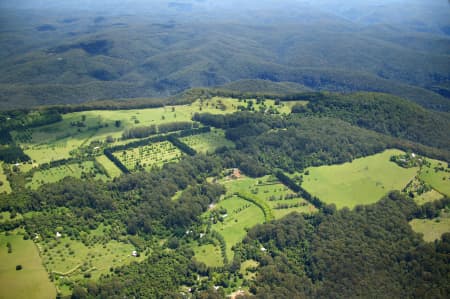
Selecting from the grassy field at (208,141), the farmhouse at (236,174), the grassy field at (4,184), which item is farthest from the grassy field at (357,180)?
the grassy field at (4,184)

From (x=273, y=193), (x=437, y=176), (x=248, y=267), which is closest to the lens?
(x=248, y=267)

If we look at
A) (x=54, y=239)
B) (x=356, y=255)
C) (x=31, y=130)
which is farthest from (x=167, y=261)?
(x=31, y=130)

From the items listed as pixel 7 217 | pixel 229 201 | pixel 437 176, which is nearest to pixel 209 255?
pixel 229 201

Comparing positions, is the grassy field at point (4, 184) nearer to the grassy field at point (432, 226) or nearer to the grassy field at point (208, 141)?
the grassy field at point (208, 141)

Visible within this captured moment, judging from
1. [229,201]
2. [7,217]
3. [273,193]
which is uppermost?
[7,217]

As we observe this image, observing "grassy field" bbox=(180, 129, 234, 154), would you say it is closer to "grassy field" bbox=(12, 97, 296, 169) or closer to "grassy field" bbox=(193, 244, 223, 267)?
"grassy field" bbox=(12, 97, 296, 169)

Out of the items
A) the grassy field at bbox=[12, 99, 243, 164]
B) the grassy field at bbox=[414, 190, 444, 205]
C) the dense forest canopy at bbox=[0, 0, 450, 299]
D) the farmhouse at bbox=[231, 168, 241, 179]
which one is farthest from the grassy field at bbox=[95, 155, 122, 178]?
the grassy field at bbox=[414, 190, 444, 205]

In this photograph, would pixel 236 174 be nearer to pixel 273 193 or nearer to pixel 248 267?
pixel 273 193

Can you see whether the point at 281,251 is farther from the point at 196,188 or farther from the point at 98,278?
the point at 98,278
